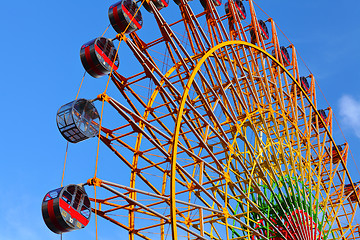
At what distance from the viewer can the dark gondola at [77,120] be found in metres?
15.8

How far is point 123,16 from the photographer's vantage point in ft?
59.3

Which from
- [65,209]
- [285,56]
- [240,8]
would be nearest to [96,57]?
[65,209]

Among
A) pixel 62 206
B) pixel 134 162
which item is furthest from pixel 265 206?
pixel 62 206

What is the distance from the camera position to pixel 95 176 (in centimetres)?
1435

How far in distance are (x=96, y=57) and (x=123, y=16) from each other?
2172 millimetres

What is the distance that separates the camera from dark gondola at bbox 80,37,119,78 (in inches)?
666

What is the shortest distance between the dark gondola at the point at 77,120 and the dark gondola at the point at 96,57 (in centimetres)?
120

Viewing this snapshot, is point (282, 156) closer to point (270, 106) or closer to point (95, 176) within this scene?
point (270, 106)

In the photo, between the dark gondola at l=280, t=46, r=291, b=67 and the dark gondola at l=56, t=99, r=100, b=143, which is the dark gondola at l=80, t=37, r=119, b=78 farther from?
the dark gondola at l=280, t=46, r=291, b=67

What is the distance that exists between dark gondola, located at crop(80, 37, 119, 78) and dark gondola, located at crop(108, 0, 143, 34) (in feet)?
3.40

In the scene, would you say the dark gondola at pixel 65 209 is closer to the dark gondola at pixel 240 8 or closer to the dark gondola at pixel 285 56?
the dark gondola at pixel 240 8

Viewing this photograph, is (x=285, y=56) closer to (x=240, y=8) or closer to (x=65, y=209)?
(x=240, y=8)

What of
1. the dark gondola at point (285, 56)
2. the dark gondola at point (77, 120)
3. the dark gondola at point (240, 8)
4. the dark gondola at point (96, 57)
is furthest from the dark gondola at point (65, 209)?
the dark gondola at point (285, 56)

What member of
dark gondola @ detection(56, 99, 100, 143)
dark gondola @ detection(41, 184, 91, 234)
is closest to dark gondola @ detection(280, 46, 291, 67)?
dark gondola @ detection(56, 99, 100, 143)
